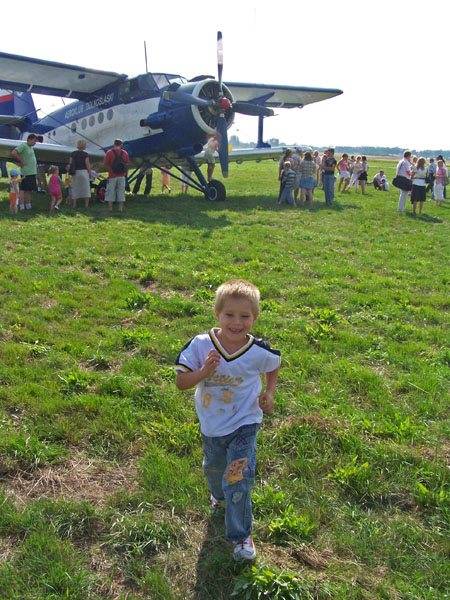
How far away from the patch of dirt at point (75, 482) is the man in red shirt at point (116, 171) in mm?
10347

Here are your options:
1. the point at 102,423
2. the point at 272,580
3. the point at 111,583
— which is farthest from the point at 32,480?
the point at 272,580

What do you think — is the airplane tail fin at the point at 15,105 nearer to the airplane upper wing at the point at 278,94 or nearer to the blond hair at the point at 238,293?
the airplane upper wing at the point at 278,94

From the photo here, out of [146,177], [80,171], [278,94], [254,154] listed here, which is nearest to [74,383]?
[80,171]

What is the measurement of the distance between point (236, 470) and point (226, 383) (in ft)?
1.52

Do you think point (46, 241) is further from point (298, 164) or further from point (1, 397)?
point (298, 164)

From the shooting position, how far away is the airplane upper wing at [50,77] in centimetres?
1345

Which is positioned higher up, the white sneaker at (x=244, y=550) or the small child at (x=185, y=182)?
the small child at (x=185, y=182)

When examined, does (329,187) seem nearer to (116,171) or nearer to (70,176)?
(116,171)

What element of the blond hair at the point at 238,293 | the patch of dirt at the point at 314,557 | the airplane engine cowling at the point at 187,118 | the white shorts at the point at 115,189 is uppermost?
the airplane engine cowling at the point at 187,118

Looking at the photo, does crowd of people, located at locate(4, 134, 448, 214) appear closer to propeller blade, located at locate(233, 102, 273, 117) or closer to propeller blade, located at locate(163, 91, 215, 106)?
propeller blade, located at locate(233, 102, 273, 117)

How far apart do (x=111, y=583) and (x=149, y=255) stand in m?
6.55

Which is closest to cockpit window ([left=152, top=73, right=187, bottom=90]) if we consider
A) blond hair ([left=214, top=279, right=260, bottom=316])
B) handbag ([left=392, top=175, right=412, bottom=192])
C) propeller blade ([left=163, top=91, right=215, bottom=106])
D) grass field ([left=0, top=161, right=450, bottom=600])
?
propeller blade ([left=163, top=91, right=215, bottom=106])

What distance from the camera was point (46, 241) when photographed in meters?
8.83

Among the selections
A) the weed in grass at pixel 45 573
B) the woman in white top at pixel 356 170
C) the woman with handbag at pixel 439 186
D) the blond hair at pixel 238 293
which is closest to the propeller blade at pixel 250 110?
the woman with handbag at pixel 439 186
